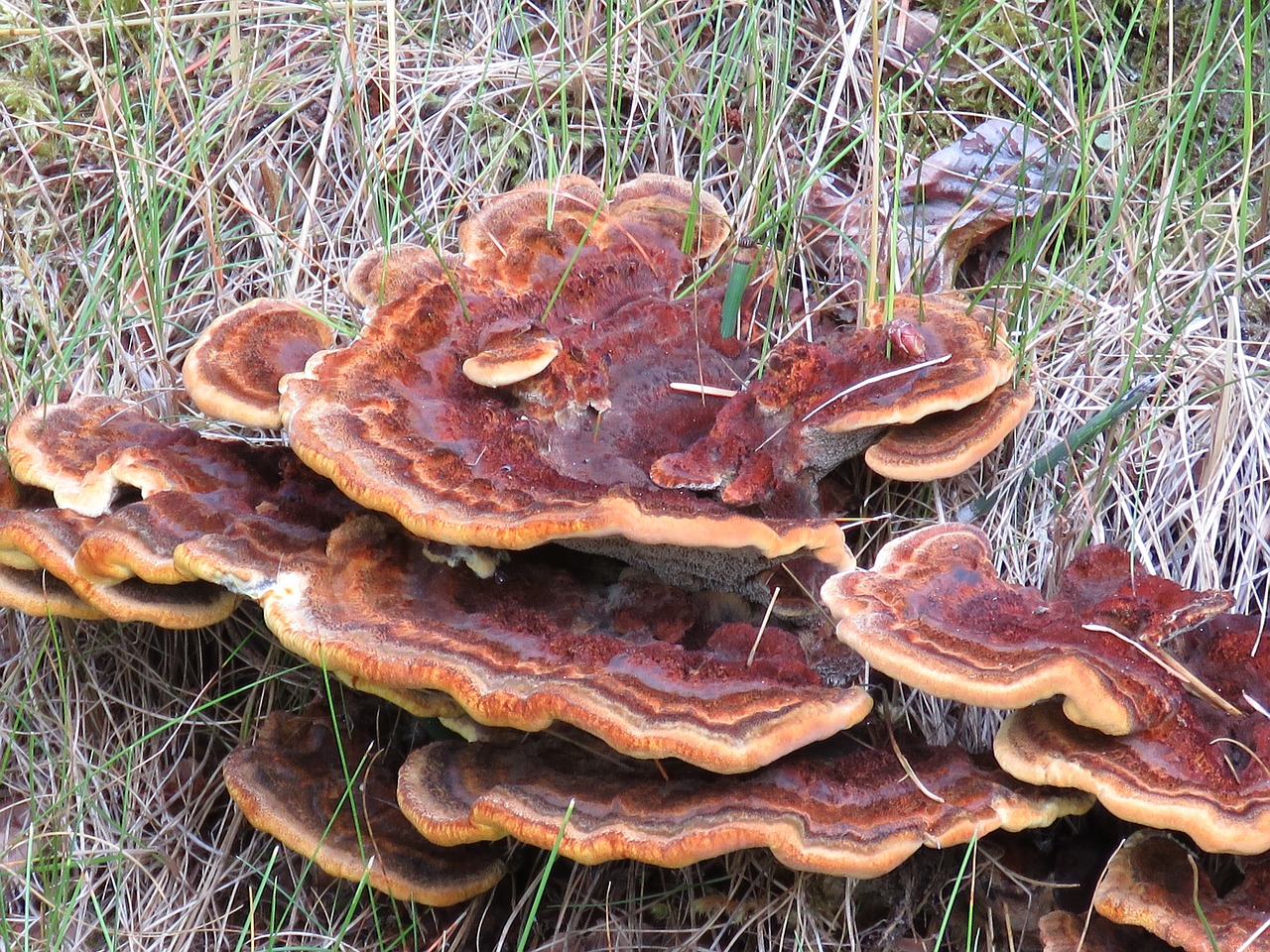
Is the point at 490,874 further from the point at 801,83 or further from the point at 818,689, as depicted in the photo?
the point at 801,83

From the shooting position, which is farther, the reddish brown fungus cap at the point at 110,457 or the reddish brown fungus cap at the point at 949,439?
the reddish brown fungus cap at the point at 110,457

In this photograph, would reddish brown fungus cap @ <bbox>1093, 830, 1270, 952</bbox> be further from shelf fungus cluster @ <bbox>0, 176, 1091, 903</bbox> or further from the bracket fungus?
the bracket fungus

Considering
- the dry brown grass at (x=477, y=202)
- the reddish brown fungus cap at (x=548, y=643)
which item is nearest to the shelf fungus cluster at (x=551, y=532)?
the reddish brown fungus cap at (x=548, y=643)

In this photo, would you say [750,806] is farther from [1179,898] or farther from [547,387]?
[547,387]

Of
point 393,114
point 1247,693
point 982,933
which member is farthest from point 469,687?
point 393,114

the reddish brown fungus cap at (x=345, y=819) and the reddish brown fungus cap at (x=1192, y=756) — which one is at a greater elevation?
the reddish brown fungus cap at (x=1192, y=756)

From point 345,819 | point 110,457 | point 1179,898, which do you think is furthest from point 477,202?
point 1179,898

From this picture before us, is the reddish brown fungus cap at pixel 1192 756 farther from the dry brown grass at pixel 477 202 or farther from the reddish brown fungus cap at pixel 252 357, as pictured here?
the reddish brown fungus cap at pixel 252 357

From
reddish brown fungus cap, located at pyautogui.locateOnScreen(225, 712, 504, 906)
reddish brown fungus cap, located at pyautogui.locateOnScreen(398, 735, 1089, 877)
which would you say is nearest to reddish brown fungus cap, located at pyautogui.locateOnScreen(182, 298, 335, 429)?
reddish brown fungus cap, located at pyautogui.locateOnScreen(225, 712, 504, 906)
